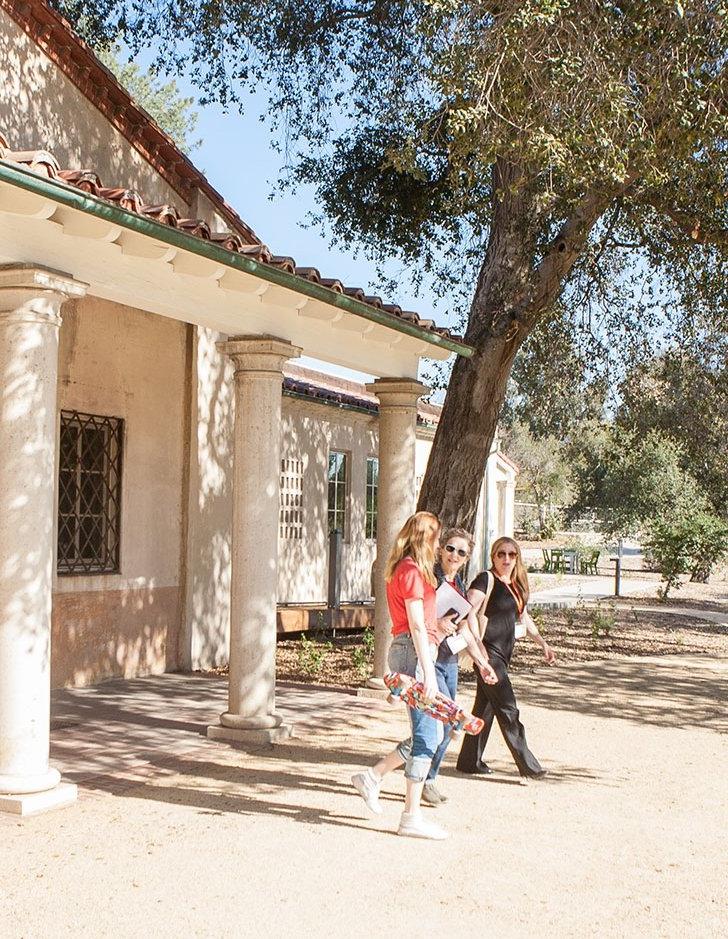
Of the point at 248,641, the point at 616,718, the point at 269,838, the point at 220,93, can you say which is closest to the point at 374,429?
the point at 220,93

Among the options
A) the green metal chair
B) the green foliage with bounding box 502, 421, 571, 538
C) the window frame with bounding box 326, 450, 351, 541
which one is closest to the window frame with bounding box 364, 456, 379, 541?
the window frame with bounding box 326, 450, 351, 541

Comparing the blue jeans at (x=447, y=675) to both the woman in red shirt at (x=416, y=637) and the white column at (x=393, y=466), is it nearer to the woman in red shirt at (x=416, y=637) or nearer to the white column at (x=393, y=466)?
the woman in red shirt at (x=416, y=637)

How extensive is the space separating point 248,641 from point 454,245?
780 cm

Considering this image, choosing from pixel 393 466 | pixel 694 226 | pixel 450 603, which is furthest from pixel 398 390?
pixel 450 603

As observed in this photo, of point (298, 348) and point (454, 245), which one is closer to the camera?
point (298, 348)

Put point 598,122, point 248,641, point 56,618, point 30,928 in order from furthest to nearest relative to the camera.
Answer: point 56,618, point 598,122, point 248,641, point 30,928

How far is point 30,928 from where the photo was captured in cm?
434

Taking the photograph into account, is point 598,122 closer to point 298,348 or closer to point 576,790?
point 298,348

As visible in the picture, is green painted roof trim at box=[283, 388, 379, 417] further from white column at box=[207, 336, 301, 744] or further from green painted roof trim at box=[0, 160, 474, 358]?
white column at box=[207, 336, 301, 744]

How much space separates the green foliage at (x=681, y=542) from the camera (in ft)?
72.2

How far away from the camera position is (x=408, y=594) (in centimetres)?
562

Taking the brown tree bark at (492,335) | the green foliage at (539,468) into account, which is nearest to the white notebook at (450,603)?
the brown tree bark at (492,335)

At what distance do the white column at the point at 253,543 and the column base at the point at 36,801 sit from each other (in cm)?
198

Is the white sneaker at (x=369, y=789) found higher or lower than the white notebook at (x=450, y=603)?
lower
